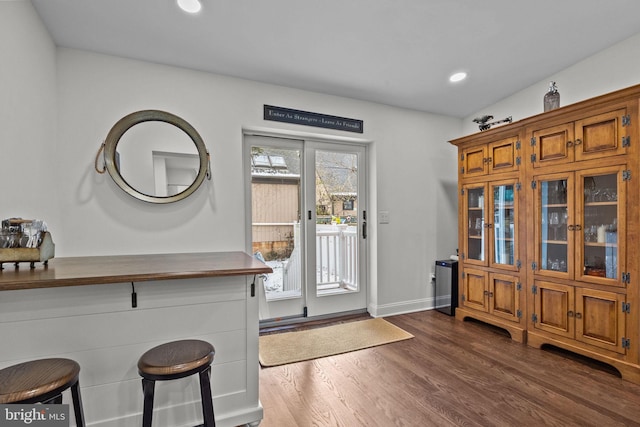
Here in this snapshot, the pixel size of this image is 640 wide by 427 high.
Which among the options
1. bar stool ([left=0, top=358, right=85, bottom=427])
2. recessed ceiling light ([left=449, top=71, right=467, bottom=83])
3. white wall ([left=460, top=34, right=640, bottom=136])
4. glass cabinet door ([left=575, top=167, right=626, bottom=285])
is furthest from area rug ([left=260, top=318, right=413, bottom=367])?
white wall ([left=460, top=34, right=640, bottom=136])

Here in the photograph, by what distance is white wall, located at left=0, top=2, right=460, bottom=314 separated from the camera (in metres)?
2.30

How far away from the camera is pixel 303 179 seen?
346cm

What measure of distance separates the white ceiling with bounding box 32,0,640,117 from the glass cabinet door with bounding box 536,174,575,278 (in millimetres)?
1195

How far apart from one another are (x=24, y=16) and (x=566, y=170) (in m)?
4.02

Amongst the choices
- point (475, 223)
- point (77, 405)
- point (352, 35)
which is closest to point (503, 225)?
point (475, 223)

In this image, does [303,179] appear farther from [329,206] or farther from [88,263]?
[88,263]

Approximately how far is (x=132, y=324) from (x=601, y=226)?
132 inches

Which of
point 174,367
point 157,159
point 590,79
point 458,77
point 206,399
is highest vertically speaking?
point 458,77

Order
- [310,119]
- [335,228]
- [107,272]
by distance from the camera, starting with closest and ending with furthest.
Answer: [107,272]
[310,119]
[335,228]

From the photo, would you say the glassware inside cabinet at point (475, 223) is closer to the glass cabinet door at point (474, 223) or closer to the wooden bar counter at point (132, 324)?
the glass cabinet door at point (474, 223)

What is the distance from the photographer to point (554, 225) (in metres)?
2.77

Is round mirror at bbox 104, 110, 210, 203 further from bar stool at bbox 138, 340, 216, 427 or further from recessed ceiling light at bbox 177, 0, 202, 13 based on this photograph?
bar stool at bbox 138, 340, 216, 427

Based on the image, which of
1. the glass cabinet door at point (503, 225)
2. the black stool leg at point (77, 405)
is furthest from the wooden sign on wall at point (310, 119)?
the black stool leg at point (77, 405)

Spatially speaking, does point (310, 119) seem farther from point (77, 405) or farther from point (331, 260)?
point (77, 405)
